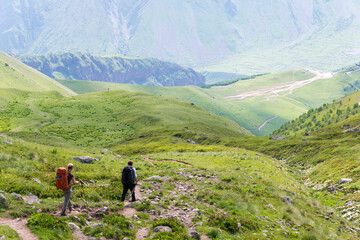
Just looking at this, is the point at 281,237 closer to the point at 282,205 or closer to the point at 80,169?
the point at 282,205

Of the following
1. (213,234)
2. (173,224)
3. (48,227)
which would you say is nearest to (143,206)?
(173,224)

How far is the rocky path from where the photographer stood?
14.5 metres

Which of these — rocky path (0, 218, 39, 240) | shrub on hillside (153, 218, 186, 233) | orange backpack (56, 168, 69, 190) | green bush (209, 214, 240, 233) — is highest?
orange backpack (56, 168, 69, 190)

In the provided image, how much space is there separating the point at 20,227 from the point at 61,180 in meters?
3.47

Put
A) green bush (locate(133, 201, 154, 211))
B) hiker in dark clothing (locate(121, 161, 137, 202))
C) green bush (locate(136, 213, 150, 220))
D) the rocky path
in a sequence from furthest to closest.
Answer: hiker in dark clothing (locate(121, 161, 137, 202)) < green bush (locate(133, 201, 154, 211)) < green bush (locate(136, 213, 150, 220)) < the rocky path

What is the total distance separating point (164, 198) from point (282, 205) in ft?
37.6

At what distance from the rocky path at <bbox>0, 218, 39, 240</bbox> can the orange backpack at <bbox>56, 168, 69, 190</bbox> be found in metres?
2.66

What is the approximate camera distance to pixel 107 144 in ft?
458

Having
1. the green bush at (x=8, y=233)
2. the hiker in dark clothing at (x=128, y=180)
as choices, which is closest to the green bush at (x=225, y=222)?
the hiker in dark clothing at (x=128, y=180)

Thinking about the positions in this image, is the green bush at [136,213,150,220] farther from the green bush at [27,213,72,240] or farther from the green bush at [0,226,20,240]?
the green bush at [0,226,20,240]

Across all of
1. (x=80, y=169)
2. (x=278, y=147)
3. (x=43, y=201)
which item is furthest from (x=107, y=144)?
(x=43, y=201)

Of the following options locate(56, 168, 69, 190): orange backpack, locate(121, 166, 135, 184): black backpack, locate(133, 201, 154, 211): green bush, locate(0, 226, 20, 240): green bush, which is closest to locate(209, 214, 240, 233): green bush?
locate(133, 201, 154, 211): green bush

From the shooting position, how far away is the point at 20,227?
1536 centimetres

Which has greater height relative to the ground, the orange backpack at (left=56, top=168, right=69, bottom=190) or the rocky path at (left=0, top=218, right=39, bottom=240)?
the orange backpack at (left=56, top=168, right=69, bottom=190)
